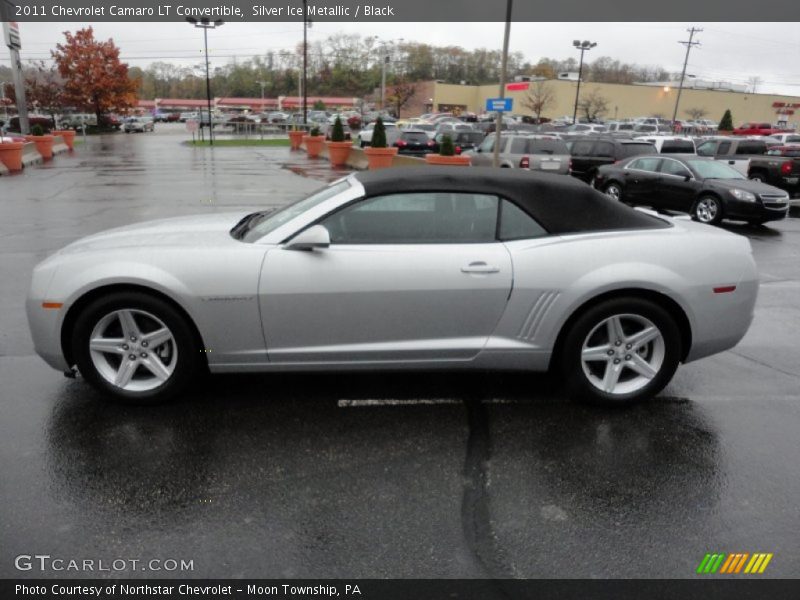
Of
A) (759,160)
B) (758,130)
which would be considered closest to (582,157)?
(759,160)

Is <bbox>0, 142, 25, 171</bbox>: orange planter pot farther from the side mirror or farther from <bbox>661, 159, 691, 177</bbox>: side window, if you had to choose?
the side mirror

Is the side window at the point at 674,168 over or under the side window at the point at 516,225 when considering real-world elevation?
under

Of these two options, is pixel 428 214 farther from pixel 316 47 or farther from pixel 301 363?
pixel 316 47

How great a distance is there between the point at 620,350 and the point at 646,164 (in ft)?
37.6

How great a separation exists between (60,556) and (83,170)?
75.3 ft

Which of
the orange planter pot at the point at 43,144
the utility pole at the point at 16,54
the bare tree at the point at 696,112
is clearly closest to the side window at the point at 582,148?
the orange planter pot at the point at 43,144

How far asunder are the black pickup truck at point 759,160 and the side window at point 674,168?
148 inches

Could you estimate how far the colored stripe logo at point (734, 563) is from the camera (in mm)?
2668

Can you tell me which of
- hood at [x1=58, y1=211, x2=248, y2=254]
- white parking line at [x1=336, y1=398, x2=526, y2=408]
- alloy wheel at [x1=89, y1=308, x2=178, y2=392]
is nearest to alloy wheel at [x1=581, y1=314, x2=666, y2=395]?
white parking line at [x1=336, y1=398, x2=526, y2=408]

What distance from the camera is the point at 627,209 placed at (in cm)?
437

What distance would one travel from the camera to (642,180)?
14.0 metres

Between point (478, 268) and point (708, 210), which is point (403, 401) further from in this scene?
point (708, 210)

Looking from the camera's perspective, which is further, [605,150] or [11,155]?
[11,155]

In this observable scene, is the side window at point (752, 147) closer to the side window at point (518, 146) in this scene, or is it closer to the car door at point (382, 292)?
the side window at point (518, 146)
